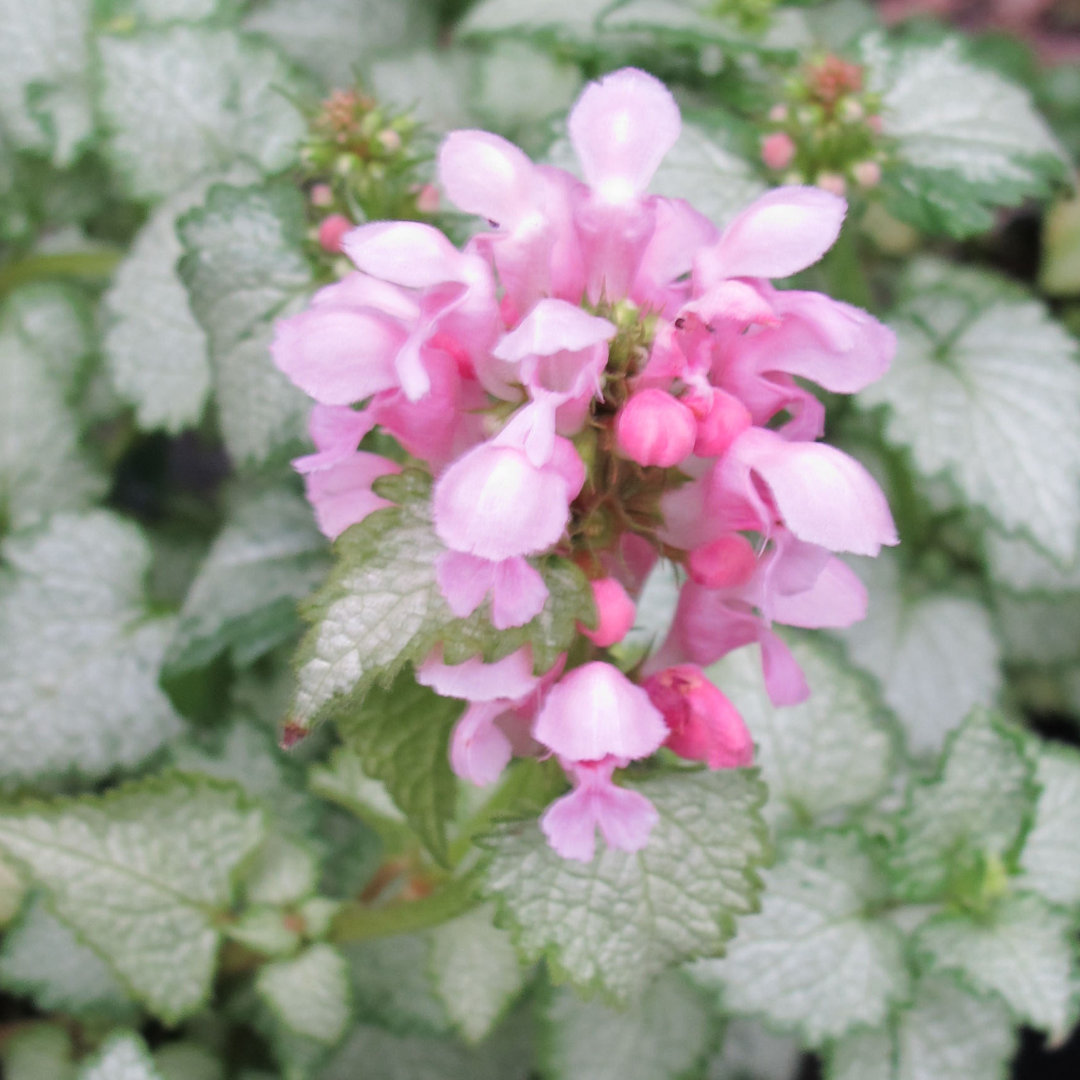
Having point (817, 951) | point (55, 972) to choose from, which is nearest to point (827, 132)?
point (817, 951)

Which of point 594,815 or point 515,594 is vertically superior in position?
point 515,594

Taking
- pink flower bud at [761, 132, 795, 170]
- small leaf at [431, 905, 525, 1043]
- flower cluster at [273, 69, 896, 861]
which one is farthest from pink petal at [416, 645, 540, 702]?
pink flower bud at [761, 132, 795, 170]

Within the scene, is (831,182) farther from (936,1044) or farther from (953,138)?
(936,1044)

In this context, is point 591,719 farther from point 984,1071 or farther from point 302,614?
point 984,1071

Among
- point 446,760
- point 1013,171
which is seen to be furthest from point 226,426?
point 1013,171

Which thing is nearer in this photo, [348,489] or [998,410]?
[348,489]

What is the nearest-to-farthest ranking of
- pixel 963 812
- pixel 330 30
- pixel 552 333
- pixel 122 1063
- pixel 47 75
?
1. pixel 552 333
2. pixel 122 1063
3. pixel 963 812
4. pixel 47 75
5. pixel 330 30

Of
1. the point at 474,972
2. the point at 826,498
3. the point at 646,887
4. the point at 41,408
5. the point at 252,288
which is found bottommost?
the point at 474,972

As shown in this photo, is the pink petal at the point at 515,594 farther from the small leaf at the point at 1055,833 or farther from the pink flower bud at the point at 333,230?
the small leaf at the point at 1055,833
